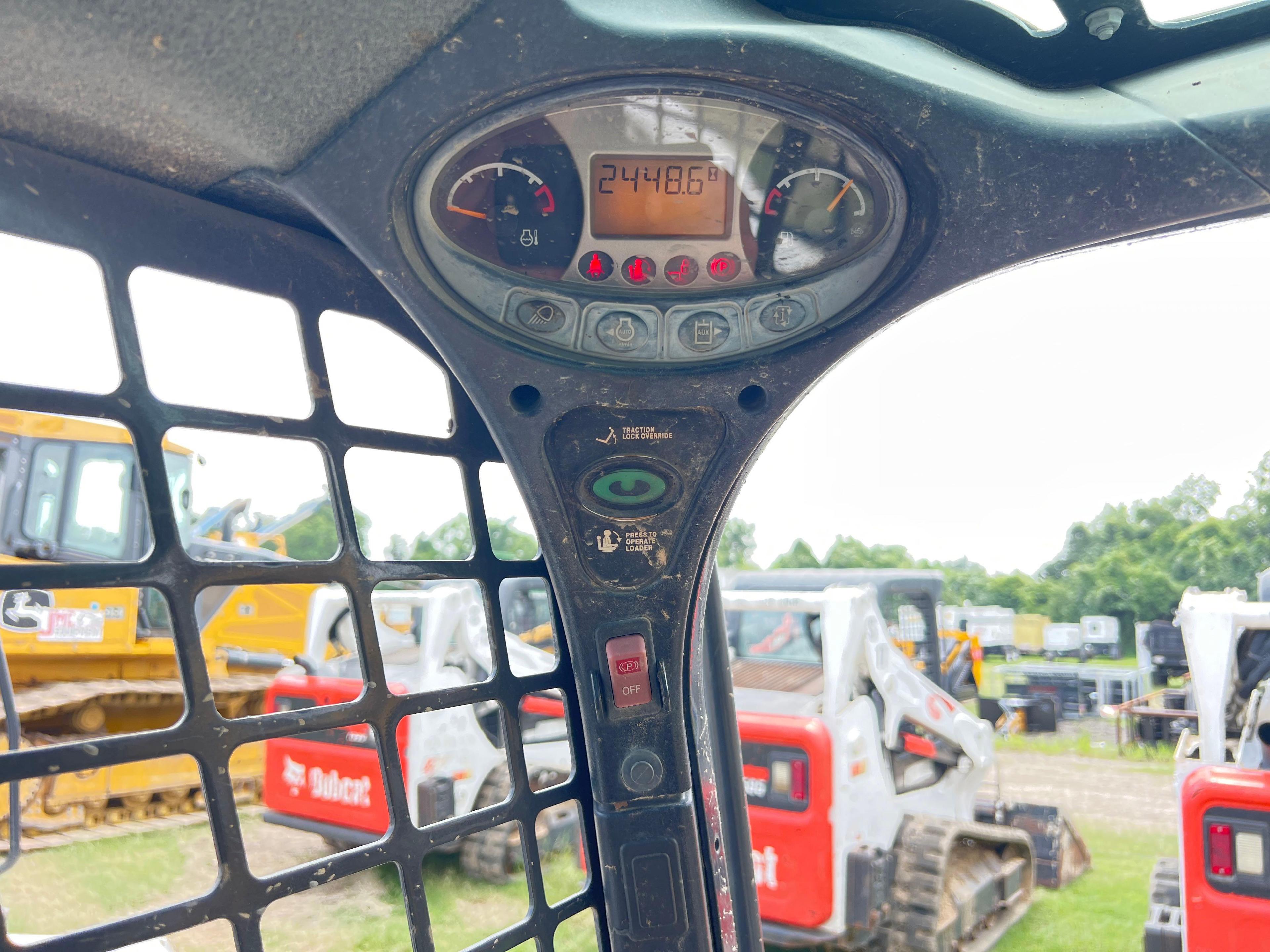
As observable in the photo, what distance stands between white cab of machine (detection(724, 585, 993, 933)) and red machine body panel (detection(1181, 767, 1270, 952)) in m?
0.85

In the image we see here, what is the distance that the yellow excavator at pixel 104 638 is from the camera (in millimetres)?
3744

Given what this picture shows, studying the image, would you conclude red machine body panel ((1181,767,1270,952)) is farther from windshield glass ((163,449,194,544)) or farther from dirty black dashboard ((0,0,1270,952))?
windshield glass ((163,449,194,544))

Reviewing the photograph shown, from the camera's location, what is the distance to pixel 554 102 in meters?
0.66

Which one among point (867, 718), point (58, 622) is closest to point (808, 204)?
point (867, 718)

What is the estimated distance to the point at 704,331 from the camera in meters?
0.79

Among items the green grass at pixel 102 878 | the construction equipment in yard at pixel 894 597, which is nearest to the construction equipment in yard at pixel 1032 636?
the construction equipment in yard at pixel 894 597

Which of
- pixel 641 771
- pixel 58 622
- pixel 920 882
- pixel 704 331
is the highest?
pixel 704 331

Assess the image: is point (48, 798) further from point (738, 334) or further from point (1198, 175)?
point (1198, 175)

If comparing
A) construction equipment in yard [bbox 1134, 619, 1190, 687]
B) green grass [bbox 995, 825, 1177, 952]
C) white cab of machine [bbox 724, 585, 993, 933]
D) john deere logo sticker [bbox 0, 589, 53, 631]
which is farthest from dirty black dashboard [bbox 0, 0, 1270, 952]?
construction equipment in yard [bbox 1134, 619, 1190, 687]

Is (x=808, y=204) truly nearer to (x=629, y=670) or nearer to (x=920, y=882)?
(x=629, y=670)

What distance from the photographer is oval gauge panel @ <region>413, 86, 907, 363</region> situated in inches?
28.5

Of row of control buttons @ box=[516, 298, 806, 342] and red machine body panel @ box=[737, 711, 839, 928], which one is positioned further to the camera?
red machine body panel @ box=[737, 711, 839, 928]

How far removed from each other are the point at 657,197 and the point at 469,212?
0.16m

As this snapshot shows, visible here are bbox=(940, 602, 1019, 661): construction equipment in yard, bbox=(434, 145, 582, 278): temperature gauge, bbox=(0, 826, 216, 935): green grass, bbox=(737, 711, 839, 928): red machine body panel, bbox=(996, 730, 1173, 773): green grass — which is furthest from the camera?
bbox=(940, 602, 1019, 661): construction equipment in yard
